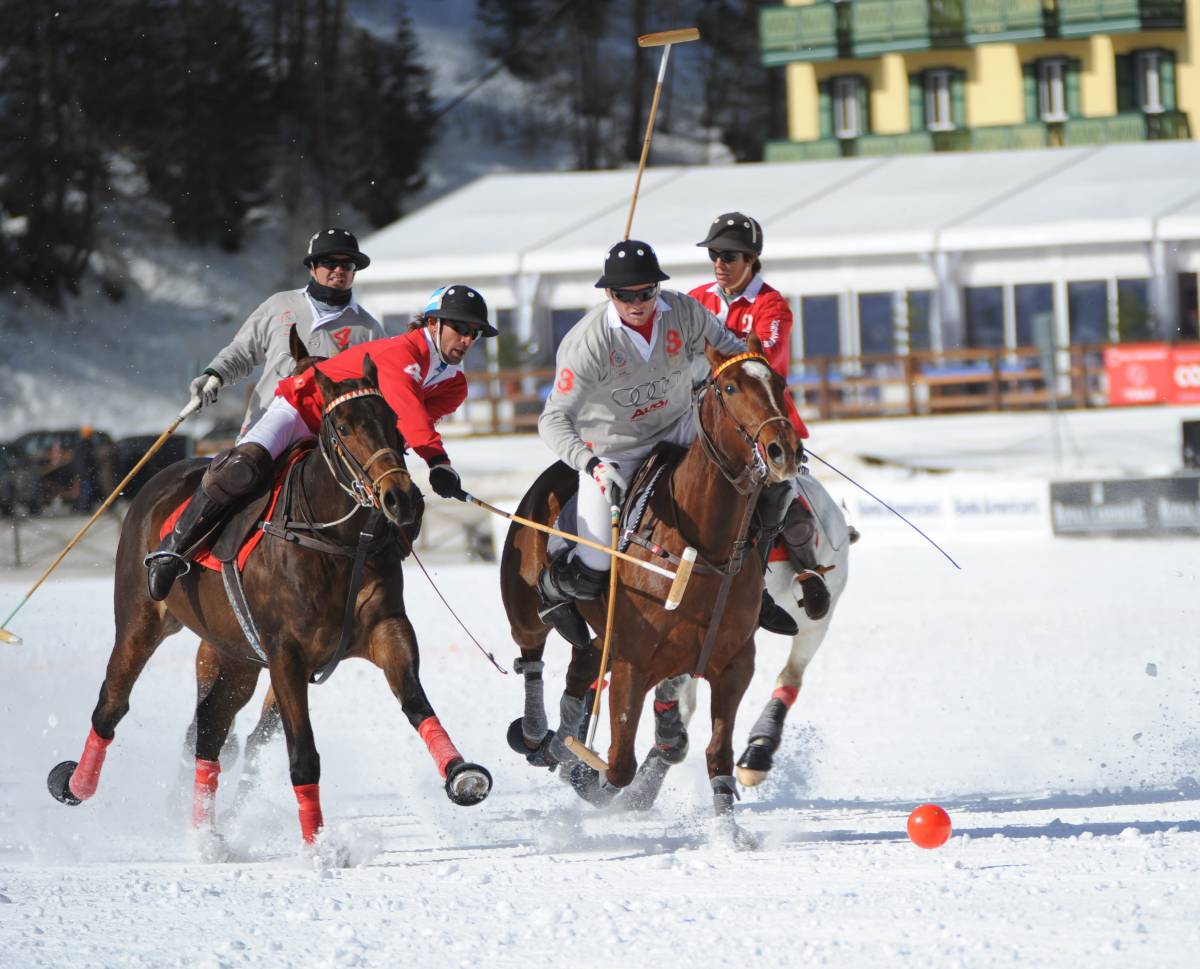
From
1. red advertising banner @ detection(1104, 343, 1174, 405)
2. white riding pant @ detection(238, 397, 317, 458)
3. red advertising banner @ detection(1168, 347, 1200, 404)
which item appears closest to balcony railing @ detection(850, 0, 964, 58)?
red advertising banner @ detection(1104, 343, 1174, 405)

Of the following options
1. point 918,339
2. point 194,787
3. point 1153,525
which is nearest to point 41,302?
point 918,339

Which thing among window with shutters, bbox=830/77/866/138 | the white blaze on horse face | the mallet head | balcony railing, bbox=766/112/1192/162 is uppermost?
the mallet head

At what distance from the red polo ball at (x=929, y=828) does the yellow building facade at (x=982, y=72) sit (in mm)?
34028

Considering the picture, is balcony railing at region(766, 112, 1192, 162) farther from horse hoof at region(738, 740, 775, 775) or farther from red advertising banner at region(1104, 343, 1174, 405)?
horse hoof at region(738, 740, 775, 775)

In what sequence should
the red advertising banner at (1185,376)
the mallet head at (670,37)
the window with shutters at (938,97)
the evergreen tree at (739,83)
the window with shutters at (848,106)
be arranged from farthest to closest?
the evergreen tree at (739,83) → the window with shutters at (848,106) → the window with shutters at (938,97) → the red advertising banner at (1185,376) → the mallet head at (670,37)

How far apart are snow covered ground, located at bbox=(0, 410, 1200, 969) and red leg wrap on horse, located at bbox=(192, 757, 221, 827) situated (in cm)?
21

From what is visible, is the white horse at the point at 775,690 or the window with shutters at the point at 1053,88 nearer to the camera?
the white horse at the point at 775,690

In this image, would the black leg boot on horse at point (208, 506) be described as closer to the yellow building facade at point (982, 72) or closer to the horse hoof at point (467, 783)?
the horse hoof at point (467, 783)

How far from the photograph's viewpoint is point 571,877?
251 inches

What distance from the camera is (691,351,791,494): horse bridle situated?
6.62m

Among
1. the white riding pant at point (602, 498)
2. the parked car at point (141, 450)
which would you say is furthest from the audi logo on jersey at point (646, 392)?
the parked car at point (141, 450)

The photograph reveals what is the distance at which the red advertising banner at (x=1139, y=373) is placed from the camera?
27016 millimetres

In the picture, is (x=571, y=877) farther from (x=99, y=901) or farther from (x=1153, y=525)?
(x=1153, y=525)

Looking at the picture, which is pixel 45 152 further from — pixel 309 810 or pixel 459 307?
pixel 309 810
